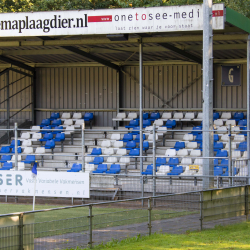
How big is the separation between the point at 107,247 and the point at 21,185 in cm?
760

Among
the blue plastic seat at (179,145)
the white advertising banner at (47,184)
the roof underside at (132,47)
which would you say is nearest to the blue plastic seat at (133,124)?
the roof underside at (132,47)

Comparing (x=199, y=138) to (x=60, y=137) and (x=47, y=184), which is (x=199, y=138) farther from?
(x=47, y=184)

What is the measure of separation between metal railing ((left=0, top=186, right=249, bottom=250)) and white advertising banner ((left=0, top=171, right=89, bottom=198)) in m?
5.23

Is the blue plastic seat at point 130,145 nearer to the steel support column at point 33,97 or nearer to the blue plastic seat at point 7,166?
the blue plastic seat at point 7,166

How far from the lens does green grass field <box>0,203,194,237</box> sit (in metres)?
7.89

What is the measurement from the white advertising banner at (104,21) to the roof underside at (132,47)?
1.37 metres

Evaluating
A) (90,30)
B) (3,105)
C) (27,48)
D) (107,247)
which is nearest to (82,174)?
(90,30)

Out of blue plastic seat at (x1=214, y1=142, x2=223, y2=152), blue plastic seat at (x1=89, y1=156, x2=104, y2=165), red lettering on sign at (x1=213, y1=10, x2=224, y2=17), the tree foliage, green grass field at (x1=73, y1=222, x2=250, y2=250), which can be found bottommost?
green grass field at (x1=73, y1=222, x2=250, y2=250)

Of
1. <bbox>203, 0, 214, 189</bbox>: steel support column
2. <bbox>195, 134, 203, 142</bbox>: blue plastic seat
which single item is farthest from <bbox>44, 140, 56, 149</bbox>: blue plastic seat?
<bbox>203, 0, 214, 189</bbox>: steel support column

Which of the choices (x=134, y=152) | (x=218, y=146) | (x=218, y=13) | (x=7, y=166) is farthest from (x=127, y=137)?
(x=218, y=13)

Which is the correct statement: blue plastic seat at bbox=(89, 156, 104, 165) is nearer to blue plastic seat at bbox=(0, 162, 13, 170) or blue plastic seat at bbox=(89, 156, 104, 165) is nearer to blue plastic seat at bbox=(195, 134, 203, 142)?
blue plastic seat at bbox=(0, 162, 13, 170)

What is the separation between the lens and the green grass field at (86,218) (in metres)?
7.89

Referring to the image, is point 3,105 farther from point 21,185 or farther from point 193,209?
point 193,209

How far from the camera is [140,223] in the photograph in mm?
9289
